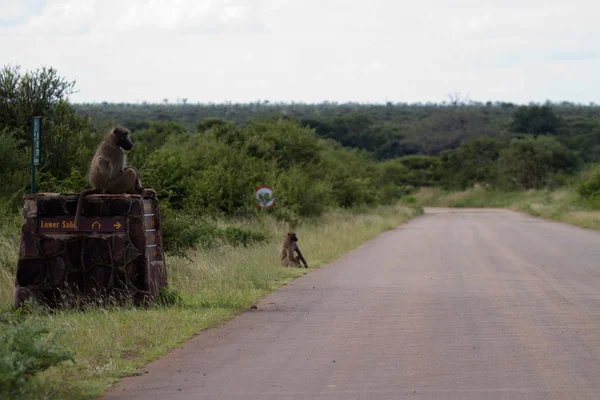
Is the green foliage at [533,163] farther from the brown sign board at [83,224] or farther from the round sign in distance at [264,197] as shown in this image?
the brown sign board at [83,224]

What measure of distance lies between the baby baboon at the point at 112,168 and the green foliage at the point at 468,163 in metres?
77.8

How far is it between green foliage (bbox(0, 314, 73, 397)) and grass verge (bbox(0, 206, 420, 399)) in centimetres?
13

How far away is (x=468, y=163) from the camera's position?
3548 inches

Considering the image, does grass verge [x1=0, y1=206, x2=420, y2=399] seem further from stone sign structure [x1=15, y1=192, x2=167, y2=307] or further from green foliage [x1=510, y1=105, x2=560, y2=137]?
green foliage [x1=510, y1=105, x2=560, y2=137]

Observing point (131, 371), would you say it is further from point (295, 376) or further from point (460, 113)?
point (460, 113)

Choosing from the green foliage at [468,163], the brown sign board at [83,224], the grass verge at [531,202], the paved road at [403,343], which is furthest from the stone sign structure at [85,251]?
the green foliage at [468,163]

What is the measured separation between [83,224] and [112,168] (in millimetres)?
822

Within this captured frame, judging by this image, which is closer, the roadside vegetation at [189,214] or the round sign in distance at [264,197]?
the roadside vegetation at [189,214]

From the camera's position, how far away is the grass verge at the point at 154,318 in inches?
314

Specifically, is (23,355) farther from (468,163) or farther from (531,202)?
(468,163)

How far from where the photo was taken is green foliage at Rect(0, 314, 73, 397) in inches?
266

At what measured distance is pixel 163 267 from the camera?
12.9 meters

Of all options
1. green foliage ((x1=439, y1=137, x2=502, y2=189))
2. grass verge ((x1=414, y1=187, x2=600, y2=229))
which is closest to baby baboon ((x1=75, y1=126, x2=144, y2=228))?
grass verge ((x1=414, y1=187, x2=600, y2=229))

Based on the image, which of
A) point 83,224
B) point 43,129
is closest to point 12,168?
point 43,129
